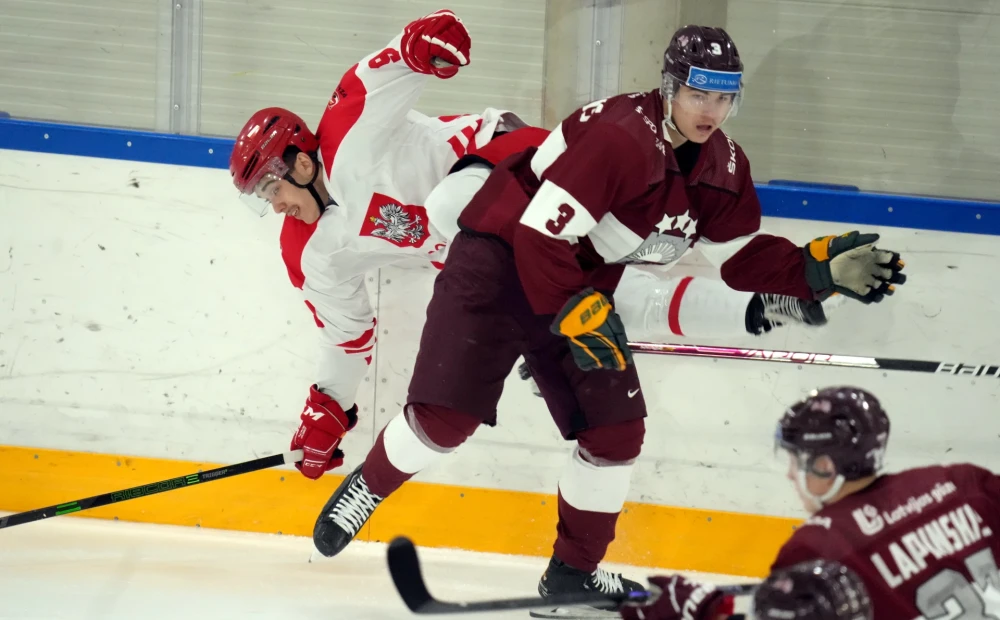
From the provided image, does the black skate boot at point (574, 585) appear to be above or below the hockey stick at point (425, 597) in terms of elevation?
below

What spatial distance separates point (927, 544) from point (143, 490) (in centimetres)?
223

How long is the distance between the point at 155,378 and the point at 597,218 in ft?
5.90


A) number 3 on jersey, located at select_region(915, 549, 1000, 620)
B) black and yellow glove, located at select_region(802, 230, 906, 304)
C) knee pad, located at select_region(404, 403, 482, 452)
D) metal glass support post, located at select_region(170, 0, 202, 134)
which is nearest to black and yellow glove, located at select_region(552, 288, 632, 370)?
knee pad, located at select_region(404, 403, 482, 452)

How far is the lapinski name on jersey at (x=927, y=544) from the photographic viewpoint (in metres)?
1.66

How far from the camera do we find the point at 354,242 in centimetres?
303

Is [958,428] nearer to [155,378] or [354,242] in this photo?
[354,242]

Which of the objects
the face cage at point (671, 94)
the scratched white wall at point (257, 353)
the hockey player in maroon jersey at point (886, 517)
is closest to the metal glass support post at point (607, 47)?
the scratched white wall at point (257, 353)

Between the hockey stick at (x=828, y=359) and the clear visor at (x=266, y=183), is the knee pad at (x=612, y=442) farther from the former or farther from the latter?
the clear visor at (x=266, y=183)

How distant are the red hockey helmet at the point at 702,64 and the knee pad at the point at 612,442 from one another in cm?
80

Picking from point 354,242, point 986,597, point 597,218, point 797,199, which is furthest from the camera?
point 797,199

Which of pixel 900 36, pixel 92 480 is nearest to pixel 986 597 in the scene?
pixel 900 36

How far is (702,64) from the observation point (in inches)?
94.1

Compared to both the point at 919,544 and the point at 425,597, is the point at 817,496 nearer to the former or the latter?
the point at 919,544

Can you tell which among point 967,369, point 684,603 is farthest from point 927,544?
point 967,369
